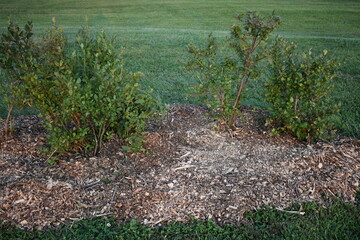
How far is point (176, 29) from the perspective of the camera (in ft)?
50.6

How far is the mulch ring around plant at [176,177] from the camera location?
3.13 m

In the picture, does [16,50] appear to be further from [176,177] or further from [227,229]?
[227,229]

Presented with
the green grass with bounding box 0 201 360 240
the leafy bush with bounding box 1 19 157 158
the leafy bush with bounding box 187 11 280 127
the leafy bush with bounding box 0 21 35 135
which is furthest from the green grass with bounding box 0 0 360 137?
the green grass with bounding box 0 201 360 240

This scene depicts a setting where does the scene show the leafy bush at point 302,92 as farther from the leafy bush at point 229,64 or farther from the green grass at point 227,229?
the green grass at point 227,229

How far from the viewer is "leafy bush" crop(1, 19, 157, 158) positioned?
132 inches

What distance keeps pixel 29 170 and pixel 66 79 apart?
40.7 inches

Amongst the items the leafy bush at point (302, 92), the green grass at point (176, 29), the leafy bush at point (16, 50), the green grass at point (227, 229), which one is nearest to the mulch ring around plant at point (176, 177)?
the green grass at point (227, 229)

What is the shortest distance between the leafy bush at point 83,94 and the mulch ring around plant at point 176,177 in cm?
29

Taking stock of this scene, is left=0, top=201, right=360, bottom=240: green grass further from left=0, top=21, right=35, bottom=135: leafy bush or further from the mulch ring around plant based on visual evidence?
left=0, top=21, right=35, bottom=135: leafy bush

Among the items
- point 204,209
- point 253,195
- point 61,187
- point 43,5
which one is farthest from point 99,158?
point 43,5

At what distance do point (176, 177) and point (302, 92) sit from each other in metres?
1.72

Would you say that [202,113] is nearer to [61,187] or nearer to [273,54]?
[273,54]

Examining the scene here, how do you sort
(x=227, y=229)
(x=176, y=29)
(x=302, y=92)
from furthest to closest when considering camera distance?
(x=176, y=29)
(x=302, y=92)
(x=227, y=229)

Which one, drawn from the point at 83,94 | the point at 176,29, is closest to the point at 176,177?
the point at 83,94
